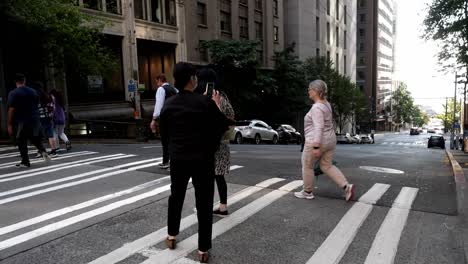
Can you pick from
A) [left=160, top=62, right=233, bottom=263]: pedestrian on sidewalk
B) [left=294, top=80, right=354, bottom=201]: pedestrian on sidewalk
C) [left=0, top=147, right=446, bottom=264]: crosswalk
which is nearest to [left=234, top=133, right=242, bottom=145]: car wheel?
[left=0, top=147, right=446, bottom=264]: crosswalk

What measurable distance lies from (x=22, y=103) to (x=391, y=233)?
7299 millimetres

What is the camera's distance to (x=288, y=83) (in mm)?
39906

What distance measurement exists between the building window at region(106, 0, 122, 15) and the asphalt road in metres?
20.6

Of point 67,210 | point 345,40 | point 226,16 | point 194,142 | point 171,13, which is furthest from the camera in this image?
point 345,40

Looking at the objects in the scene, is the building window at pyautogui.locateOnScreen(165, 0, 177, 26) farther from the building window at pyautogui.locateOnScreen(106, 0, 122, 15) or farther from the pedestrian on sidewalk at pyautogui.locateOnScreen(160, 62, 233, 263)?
the pedestrian on sidewalk at pyautogui.locateOnScreen(160, 62, 233, 263)

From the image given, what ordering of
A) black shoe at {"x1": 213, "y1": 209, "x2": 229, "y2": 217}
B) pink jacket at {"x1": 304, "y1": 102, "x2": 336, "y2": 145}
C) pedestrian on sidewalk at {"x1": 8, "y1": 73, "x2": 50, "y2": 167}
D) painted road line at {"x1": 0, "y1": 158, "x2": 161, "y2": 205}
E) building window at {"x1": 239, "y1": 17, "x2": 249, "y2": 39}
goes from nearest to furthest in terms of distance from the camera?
black shoe at {"x1": 213, "y1": 209, "x2": 229, "y2": 217} < pink jacket at {"x1": 304, "y1": 102, "x2": 336, "y2": 145} < painted road line at {"x1": 0, "y1": 158, "x2": 161, "y2": 205} < pedestrian on sidewalk at {"x1": 8, "y1": 73, "x2": 50, "y2": 167} < building window at {"x1": 239, "y1": 17, "x2": 249, "y2": 39}

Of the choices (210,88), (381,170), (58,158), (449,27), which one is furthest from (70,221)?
(449,27)

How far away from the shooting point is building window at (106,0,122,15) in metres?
26.1

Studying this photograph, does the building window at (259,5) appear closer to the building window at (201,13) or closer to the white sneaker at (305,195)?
the building window at (201,13)

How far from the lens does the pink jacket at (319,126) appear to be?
5305 mm

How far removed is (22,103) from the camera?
8.02 metres

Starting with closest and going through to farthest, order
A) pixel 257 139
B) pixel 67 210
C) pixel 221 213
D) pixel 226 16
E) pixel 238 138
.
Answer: pixel 221 213 < pixel 67 210 < pixel 238 138 < pixel 257 139 < pixel 226 16

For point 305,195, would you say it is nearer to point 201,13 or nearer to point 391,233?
point 391,233

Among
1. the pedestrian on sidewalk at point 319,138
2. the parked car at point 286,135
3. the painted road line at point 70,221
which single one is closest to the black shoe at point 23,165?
the painted road line at point 70,221
